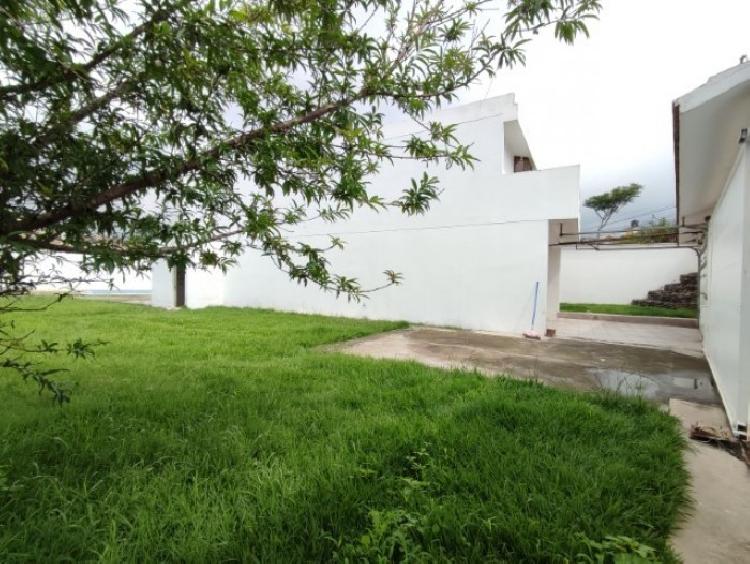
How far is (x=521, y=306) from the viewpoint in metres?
7.26

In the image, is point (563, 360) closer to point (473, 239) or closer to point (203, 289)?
point (473, 239)

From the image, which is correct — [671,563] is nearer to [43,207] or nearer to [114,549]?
[114,549]

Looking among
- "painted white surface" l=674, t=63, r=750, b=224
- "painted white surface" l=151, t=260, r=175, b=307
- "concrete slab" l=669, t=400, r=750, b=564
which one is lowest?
"concrete slab" l=669, t=400, r=750, b=564

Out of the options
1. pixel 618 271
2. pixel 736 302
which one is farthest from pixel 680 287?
pixel 736 302

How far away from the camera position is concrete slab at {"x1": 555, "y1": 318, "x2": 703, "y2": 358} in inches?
246

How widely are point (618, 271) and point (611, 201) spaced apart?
1431 centimetres

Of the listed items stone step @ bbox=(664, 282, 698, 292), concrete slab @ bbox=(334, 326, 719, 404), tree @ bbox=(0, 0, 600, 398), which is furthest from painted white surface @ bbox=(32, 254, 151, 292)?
stone step @ bbox=(664, 282, 698, 292)

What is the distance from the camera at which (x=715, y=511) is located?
1.73 meters

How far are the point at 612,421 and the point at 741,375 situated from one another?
0.97 metres

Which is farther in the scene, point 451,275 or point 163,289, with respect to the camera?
point 163,289

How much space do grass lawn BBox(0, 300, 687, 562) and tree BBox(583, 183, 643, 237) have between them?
2563 centimetres

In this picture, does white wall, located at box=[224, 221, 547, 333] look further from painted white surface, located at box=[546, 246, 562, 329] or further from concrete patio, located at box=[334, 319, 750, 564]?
painted white surface, located at box=[546, 246, 562, 329]

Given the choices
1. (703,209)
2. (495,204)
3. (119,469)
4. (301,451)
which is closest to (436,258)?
(495,204)

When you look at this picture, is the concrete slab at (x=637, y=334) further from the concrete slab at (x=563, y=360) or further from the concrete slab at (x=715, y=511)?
the concrete slab at (x=715, y=511)
